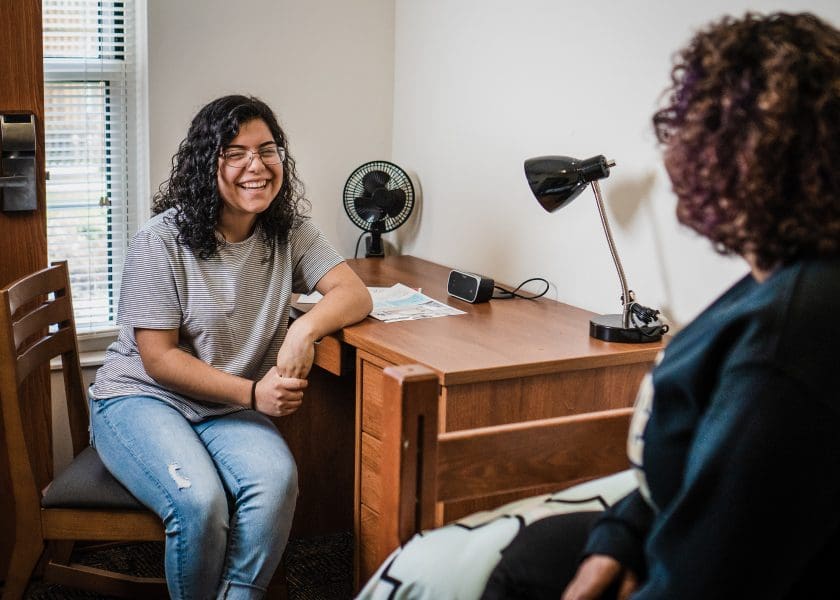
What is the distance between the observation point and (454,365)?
6.28 feet

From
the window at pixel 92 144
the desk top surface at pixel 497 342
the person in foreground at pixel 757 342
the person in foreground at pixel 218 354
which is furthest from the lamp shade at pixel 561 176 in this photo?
the window at pixel 92 144

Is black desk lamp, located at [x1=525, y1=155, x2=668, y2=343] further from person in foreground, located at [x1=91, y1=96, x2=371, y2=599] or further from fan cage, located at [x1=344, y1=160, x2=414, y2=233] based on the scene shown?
fan cage, located at [x1=344, y1=160, x2=414, y2=233]

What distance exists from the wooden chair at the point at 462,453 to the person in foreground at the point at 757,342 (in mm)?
228

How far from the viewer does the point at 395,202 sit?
3.10m

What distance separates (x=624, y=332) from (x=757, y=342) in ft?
3.74

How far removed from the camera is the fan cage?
312 centimetres

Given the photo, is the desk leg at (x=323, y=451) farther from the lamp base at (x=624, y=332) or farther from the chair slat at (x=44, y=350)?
the lamp base at (x=624, y=332)

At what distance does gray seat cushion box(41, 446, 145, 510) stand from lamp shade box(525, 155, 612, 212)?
112 cm

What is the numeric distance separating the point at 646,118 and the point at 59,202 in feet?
5.58

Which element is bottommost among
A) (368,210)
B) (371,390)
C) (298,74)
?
(371,390)

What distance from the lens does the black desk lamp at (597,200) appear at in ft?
6.98

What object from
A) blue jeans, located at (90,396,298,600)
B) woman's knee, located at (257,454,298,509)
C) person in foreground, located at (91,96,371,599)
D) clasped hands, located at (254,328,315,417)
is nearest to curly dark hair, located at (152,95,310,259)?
person in foreground, located at (91,96,371,599)

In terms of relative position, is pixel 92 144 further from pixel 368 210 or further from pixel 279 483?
pixel 279 483

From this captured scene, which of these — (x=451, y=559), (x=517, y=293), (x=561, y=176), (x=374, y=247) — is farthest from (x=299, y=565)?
(x=451, y=559)
